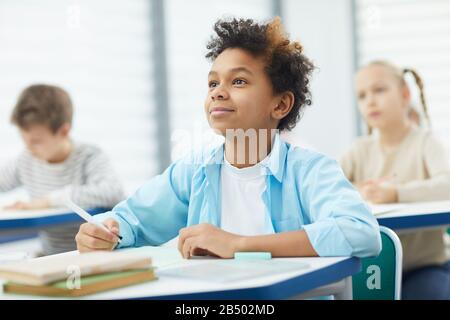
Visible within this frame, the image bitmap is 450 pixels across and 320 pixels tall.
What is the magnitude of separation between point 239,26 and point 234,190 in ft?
1.17

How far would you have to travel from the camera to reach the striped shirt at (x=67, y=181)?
267 cm

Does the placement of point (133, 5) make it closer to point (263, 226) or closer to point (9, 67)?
point (9, 67)

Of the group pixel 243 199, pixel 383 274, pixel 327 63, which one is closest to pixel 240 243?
pixel 243 199

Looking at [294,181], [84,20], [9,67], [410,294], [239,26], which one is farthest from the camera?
[84,20]

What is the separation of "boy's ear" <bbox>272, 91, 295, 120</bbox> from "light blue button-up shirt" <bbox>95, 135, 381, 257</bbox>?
76 millimetres

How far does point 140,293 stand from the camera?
0.94 m

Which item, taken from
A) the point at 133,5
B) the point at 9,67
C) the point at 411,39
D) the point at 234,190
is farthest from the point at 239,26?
the point at 411,39

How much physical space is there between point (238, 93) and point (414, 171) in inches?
52.3

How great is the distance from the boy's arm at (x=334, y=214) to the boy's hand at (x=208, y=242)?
0.13 metres

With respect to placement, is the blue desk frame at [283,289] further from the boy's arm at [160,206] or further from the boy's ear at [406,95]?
the boy's ear at [406,95]

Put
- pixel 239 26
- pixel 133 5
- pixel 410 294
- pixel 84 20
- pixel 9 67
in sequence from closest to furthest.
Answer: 1. pixel 239 26
2. pixel 410 294
3. pixel 9 67
4. pixel 84 20
5. pixel 133 5

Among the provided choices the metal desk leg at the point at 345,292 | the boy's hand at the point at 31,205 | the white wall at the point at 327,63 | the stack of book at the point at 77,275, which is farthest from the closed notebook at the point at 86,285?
the white wall at the point at 327,63

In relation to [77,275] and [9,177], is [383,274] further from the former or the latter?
[9,177]

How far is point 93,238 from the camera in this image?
1.33 meters
